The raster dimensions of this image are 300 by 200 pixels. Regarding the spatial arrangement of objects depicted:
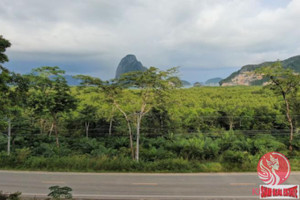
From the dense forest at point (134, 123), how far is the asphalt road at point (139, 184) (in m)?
1.06

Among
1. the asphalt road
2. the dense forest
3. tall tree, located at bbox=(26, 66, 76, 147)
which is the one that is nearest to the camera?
the asphalt road

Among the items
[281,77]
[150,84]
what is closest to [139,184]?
[150,84]

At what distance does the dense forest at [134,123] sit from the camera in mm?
13781

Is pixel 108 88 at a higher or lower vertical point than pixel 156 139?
higher

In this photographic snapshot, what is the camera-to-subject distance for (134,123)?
20.8 metres

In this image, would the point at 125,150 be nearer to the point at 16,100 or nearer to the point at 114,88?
the point at 114,88

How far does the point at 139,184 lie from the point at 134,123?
9778 millimetres

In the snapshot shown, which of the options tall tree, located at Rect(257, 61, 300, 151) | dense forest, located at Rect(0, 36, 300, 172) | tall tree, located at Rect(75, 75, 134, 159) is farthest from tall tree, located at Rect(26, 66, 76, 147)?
tall tree, located at Rect(257, 61, 300, 151)

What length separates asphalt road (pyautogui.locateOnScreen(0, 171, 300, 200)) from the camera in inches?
394

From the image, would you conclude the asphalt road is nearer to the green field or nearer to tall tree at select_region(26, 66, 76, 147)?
the green field

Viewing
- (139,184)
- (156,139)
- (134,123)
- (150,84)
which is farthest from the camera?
(156,139)

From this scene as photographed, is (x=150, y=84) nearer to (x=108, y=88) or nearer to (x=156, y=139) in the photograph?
(x=108, y=88)

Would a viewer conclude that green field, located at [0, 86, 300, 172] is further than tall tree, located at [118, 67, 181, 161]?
No

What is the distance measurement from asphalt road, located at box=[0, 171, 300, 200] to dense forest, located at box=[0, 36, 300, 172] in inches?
41.9
